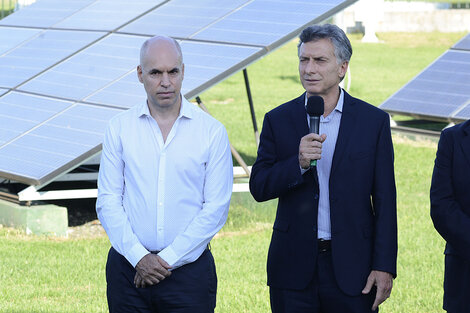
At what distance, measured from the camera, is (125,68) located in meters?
10.1

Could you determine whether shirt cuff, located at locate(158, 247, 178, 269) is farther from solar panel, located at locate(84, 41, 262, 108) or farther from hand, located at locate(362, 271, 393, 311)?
solar panel, located at locate(84, 41, 262, 108)

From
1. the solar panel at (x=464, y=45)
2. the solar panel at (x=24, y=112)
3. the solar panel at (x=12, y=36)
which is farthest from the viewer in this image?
the solar panel at (x=464, y=45)

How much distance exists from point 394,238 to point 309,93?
816 mm

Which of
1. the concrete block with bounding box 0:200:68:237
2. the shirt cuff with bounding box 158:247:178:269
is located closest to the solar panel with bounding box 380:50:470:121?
the concrete block with bounding box 0:200:68:237

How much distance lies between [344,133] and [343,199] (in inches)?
12.8

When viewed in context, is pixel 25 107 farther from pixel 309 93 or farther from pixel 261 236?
pixel 309 93

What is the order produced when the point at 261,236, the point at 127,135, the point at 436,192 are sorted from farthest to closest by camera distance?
the point at 261,236 → the point at 127,135 → the point at 436,192

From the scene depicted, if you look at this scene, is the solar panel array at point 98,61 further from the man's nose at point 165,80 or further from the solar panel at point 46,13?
the man's nose at point 165,80

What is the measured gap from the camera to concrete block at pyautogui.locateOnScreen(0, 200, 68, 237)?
362 inches

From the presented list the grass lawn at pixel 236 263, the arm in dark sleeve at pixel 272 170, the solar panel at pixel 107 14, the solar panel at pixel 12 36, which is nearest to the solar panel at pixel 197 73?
the grass lawn at pixel 236 263

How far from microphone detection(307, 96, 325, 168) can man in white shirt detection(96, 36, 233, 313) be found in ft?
1.87

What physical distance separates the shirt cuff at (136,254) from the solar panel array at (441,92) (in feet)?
29.1

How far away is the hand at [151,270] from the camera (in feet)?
14.5

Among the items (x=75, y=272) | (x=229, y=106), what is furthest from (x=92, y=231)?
(x=229, y=106)
